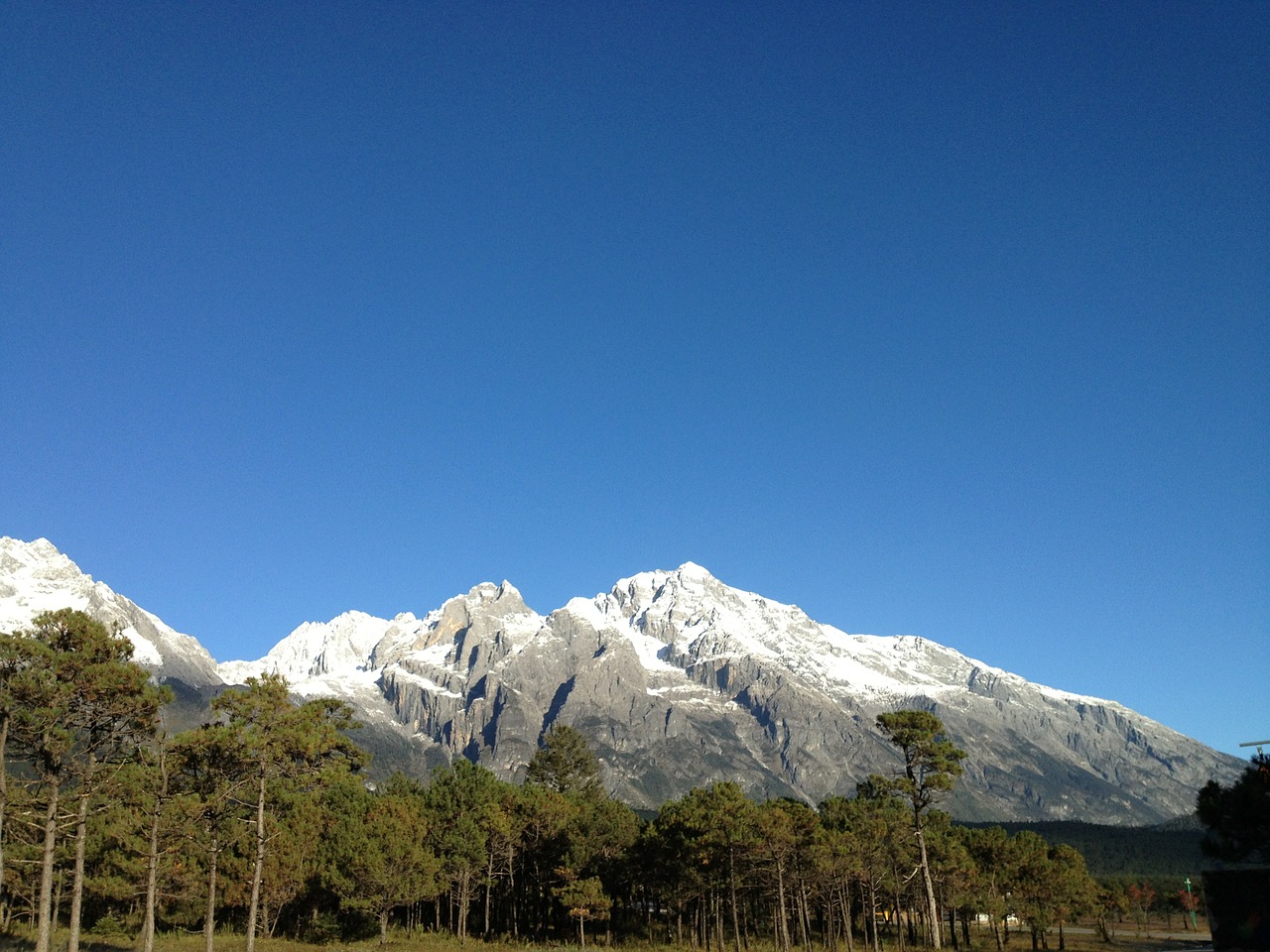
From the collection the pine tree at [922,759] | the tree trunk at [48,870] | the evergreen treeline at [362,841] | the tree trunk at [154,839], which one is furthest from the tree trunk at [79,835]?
the pine tree at [922,759]

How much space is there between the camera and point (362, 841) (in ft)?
206

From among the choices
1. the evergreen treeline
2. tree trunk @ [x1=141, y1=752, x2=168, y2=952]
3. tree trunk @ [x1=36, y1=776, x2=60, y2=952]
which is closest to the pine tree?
the evergreen treeline

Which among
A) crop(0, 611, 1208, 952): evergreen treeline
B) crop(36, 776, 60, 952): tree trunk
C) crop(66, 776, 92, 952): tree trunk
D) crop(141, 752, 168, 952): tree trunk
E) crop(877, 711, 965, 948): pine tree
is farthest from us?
crop(877, 711, 965, 948): pine tree

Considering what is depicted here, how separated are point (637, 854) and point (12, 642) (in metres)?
53.3

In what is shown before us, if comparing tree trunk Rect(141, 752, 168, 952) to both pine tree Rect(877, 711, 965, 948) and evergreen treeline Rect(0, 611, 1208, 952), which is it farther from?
pine tree Rect(877, 711, 965, 948)

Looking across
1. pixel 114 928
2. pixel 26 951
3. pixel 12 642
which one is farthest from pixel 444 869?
pixel 12 642

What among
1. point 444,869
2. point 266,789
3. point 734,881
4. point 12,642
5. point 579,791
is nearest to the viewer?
point 12,642

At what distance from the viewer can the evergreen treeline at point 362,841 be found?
3419 cm

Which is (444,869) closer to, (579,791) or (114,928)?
(114,928)

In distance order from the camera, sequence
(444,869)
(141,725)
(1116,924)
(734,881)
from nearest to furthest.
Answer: (141,725)
(734,881)
(444,869)
(1116,924)

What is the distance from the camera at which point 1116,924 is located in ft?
480

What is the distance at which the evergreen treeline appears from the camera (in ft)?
112

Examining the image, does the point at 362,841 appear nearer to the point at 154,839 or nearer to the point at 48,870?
the point at 154,839

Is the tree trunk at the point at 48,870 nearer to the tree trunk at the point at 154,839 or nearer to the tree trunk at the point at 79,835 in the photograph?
the tree trunk at the point at 79,835
